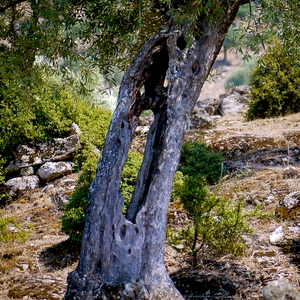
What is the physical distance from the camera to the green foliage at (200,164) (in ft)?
29.0

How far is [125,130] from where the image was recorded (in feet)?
15.6

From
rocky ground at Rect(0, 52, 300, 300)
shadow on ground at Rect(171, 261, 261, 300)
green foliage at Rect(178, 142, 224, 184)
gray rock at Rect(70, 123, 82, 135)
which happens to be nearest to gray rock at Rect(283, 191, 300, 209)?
rocky ground at Rect(0, 52, 300, 300)

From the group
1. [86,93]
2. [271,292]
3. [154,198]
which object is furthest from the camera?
[86,93]

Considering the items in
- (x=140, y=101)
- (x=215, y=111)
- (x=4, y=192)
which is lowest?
(x=4, y=192)

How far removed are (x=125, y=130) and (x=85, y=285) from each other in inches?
61.7

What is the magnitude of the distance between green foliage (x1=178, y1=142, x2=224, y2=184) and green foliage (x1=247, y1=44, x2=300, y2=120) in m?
4.68

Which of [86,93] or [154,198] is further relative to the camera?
[86,93]

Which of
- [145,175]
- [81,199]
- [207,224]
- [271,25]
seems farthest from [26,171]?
[271,25]

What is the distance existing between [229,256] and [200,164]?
10.6 feet

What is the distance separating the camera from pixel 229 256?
19.4ft

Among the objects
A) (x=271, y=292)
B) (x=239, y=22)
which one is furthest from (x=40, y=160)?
(x=271, y=292)

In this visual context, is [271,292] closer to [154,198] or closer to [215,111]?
[154,198]

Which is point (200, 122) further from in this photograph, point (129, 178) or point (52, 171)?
point (129, 178)

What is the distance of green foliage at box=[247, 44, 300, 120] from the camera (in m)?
13.2
